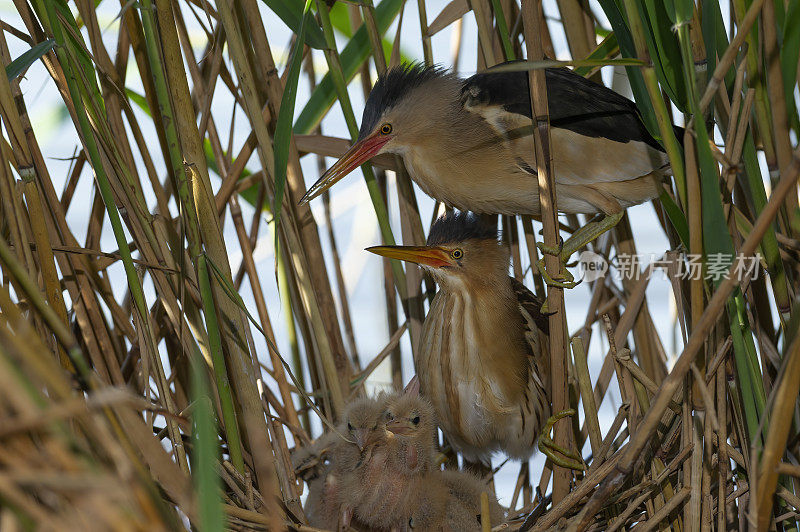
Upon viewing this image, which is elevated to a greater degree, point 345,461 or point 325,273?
point 325,273

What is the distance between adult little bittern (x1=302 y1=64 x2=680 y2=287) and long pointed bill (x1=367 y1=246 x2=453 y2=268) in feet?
0.33

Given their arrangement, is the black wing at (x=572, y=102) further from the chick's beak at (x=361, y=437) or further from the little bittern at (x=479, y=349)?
the chick's beak at (x=361, y=437)

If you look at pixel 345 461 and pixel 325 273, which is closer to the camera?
pixel 345 461

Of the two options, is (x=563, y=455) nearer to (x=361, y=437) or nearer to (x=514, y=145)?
(x=361, y=437)

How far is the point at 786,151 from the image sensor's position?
0.96 m

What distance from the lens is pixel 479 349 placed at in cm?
146

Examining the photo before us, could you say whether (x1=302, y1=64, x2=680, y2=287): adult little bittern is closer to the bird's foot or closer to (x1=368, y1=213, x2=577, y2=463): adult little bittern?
(x1=368, y1=213, x2=577, y2=463): adult little bittern

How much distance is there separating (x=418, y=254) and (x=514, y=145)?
249 mm

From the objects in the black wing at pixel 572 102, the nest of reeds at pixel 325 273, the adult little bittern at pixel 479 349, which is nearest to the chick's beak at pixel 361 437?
the nest of reeds at pixel 325 273

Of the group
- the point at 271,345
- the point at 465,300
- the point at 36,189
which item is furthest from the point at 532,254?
the point at 36,189

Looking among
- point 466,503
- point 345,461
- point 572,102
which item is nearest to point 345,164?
point 572,102

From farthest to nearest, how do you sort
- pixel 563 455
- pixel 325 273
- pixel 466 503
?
pixel 325 273
pixel 466 503
pixel 563 455

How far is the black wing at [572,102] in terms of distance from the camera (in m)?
1.35

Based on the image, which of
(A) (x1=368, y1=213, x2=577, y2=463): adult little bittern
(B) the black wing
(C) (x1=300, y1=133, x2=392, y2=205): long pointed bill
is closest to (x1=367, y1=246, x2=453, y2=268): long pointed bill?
(A) (x1=368, y1=213, x2=577, y2=463): adult little bittern
